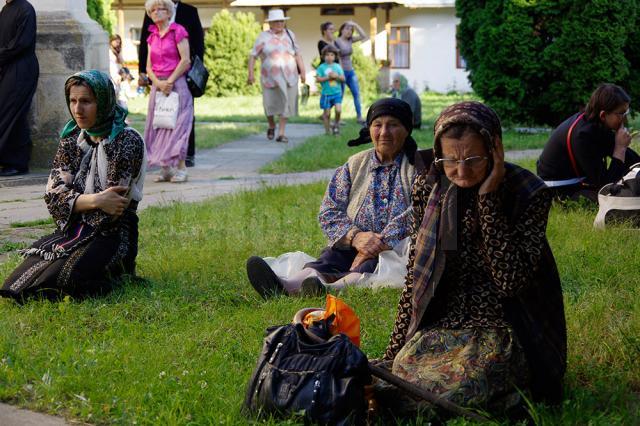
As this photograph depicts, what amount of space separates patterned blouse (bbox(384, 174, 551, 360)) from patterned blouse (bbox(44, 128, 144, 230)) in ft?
7.55

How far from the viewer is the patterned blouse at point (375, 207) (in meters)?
6.39

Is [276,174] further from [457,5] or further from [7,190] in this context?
[457,5]

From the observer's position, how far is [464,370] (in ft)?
13.1

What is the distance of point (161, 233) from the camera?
26.7ft

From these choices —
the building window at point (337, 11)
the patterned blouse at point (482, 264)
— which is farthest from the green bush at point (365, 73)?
the patterned blouse at point (482, 264)

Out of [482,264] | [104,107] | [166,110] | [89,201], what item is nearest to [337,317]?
[482,264]

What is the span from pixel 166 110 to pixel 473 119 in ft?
24.8

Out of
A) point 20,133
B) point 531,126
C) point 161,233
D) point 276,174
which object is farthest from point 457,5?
point 161,233

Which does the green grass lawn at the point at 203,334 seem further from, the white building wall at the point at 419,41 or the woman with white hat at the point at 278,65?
the white building wall at the point at 419,41

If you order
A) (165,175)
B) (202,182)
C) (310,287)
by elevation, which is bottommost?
(202,182)

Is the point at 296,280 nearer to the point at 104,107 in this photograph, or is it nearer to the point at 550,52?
the point at 104,107

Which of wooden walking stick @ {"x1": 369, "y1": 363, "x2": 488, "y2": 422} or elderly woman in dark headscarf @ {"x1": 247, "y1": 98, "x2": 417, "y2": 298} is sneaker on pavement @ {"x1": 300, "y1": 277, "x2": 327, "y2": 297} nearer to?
elderly woman in dark headscarf @ {"x1": 247, "y1": 98, "x2": 417, "y2": 298}

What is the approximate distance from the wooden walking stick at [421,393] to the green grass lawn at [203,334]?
0.95 ft

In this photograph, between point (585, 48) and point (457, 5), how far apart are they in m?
2.39
